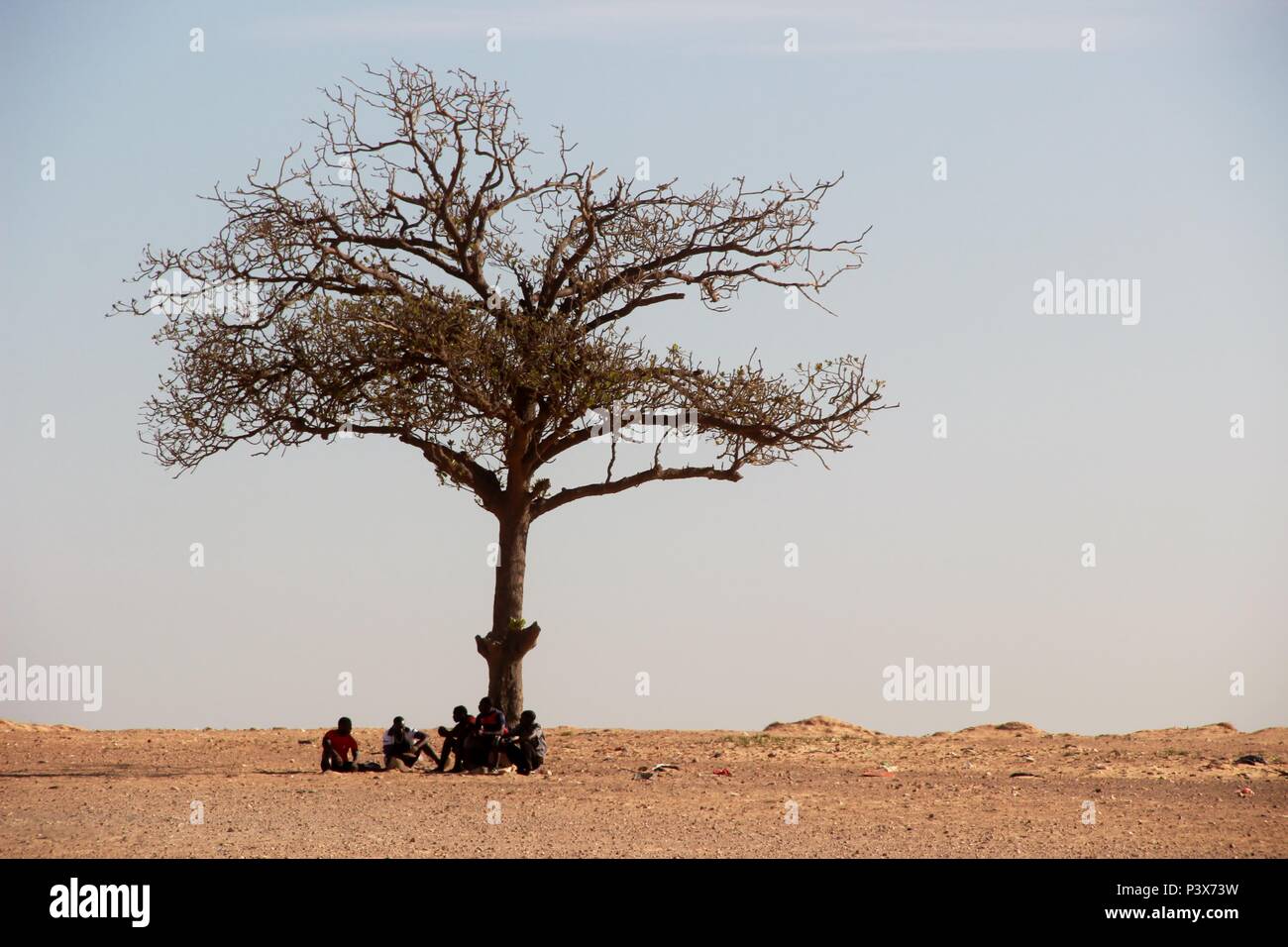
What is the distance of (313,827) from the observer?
16719 millimetres

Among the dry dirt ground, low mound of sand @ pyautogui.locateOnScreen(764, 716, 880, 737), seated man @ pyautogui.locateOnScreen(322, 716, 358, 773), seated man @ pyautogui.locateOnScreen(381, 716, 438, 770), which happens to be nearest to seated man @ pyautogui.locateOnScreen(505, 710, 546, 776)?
the dry dirt ground

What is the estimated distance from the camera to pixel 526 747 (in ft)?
74.6

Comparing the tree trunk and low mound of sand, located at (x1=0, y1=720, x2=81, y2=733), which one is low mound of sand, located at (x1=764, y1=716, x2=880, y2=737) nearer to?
the tree trunk

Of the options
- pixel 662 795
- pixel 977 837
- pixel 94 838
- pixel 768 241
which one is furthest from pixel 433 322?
pixel 977 837

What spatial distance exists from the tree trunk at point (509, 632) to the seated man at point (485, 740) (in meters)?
2.51

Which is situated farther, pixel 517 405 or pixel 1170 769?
pixel 517 405

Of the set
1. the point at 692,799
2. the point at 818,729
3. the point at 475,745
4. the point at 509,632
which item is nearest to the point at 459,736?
the point at 475,745

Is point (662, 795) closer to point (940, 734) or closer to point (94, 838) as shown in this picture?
point (94, 838)

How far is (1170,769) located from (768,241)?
36.7ft

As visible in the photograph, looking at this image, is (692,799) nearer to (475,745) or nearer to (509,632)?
(475,745)

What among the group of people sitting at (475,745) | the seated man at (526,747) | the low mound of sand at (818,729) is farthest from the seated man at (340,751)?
the low mound of sand at (818,729)

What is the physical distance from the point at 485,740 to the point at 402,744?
1491 mm

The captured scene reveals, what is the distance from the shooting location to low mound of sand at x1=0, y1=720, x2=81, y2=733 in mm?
30652
